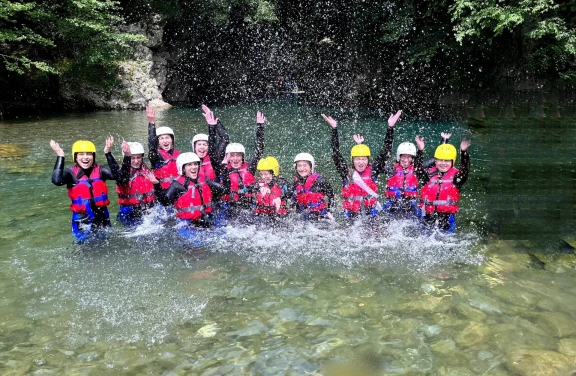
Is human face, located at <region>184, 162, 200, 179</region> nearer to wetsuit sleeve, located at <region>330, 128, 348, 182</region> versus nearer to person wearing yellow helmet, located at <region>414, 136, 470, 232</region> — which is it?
wetsuit sleeve, located at <region>330, 128, 348, 182</region>

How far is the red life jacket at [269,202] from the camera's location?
25.1ft

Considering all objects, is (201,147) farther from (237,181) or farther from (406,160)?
(406,160)

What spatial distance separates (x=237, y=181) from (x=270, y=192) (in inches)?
27.7

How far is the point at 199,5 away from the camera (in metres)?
30.1

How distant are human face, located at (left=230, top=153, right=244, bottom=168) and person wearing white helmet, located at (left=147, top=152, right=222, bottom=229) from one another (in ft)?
2.65

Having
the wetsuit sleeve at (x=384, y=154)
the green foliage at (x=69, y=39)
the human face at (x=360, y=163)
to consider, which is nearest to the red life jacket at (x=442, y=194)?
the wetsuit sleeve at (x=384, y=154)

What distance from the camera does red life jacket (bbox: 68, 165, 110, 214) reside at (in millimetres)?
7160

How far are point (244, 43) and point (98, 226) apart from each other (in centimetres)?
2931

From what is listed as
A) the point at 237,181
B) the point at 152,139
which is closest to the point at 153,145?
the point at 152,139

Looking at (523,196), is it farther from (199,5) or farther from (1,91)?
(199,5)

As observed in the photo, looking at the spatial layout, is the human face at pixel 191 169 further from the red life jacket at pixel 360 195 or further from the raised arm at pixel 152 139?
→ the red life jacket at pixel 360 195

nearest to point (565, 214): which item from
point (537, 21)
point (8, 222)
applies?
point (8, 222)

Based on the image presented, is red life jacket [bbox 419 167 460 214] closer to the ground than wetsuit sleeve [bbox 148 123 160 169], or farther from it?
closer to the ground

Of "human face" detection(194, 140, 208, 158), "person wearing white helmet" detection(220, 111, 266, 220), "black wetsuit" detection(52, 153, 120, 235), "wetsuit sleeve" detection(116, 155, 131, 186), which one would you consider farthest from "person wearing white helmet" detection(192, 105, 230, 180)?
"black wetsuit" detection(52, 153, 120, 235)
